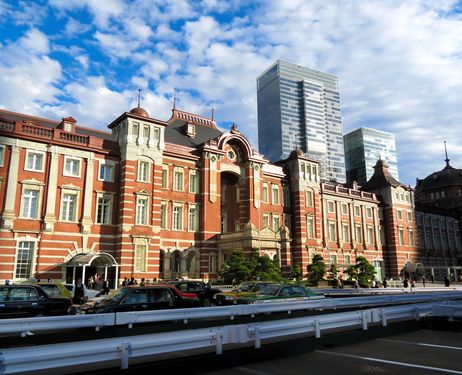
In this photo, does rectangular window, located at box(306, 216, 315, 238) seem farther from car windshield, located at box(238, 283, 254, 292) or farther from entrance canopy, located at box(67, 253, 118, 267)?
car windshield, located at box(238, 283, 254, 292)

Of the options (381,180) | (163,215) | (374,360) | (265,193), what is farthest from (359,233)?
(374,360)

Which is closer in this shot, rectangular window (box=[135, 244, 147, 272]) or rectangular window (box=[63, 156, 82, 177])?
rectangular window (box=[63, 156, 82, 177])

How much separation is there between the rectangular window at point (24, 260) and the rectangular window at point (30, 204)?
1.96 metres

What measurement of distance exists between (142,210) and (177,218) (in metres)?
4.24

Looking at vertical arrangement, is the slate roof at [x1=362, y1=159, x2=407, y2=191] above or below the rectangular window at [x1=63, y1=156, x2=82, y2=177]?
above

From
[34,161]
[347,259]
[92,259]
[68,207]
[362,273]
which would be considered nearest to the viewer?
[92,259]

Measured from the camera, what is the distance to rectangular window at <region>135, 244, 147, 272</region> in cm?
3228

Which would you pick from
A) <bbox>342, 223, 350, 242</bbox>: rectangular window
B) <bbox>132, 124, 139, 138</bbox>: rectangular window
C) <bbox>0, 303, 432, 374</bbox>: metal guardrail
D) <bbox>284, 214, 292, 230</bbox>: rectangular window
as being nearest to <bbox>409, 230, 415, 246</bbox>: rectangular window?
<bbox>342, 223, 350, 242</bbox>: rectangular window

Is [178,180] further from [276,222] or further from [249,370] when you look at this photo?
[249,370]

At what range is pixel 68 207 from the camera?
101 feet

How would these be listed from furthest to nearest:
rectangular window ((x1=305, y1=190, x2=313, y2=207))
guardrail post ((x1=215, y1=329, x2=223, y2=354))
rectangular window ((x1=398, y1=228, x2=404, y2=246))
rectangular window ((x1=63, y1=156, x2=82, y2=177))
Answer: rectangular window ((x1=398, y1=228, x2=404, y2=246))
rectangular window ((x1=305, y1=190, x2=313, y2=207))
rectangular window ((x1=63, y1=156, x2=82, y2=177))
guardrail post ((x1=215, y1=329, x2=223, y2=354))

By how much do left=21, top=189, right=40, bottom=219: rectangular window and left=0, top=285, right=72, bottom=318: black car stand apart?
636 inches

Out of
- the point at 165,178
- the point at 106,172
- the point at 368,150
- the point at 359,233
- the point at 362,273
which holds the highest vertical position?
the point at 368,150

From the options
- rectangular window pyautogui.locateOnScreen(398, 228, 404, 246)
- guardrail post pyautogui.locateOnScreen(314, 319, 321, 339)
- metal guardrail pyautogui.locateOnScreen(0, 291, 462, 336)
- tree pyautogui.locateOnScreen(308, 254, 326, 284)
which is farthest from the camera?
rectangular window pyautogui.locateOnScreen(398, 228, 404, 246)
